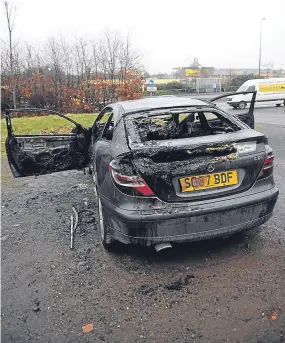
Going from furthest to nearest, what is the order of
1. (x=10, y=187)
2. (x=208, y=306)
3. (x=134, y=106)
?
(x=10, y=187)
(x=134, y=106)
(x=208, y=306)

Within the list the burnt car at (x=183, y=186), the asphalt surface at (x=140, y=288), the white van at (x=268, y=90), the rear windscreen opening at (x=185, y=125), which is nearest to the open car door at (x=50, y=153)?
the asphalt surface at (x=140, y=288)

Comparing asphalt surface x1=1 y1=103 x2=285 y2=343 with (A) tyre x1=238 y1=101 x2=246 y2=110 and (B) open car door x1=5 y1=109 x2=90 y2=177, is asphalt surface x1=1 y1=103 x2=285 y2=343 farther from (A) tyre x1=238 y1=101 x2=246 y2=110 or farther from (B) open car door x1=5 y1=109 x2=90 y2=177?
(A) tyre x1=238 y1=101 x2=246 y2=110

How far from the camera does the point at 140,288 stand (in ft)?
9.24

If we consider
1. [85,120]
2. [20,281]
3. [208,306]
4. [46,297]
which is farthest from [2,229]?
[85,120]

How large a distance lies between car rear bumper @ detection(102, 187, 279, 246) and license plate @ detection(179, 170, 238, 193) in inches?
6.6

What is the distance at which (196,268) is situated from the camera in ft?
10.1

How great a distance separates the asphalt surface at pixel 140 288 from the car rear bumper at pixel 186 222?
0.36 metres

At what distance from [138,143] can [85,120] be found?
37.9 feet

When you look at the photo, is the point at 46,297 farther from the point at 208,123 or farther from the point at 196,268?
the point at 208,123

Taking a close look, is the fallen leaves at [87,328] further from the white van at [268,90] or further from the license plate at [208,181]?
the white van at [268,90]

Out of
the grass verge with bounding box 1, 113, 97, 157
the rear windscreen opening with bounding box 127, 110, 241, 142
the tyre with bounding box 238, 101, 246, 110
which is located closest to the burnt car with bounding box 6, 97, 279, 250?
the rear windscreen opening with bounding box 127, 110, 241, 142

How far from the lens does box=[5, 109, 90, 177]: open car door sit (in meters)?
4.95

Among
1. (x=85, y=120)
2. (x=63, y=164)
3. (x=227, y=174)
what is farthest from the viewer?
(x=85, y=120)

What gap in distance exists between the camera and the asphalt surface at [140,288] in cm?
233
